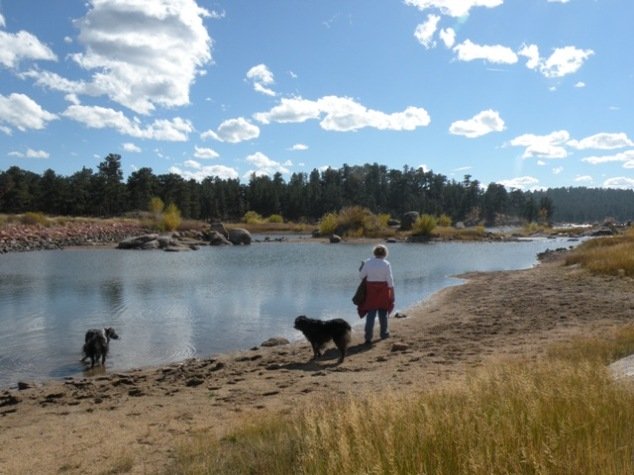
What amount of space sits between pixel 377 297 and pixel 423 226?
77.1 m

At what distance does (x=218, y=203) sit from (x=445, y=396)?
127917 millimetres

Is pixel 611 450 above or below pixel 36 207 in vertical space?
below

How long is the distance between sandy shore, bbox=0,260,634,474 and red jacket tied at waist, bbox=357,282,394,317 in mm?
958

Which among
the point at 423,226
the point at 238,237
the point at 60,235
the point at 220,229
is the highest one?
the point at 220,229

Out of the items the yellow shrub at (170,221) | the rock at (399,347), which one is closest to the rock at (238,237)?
the yellow shrub at (170,221)

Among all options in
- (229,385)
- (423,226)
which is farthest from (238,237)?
(229,385)

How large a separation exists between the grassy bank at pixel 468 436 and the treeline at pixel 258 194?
4206 cm

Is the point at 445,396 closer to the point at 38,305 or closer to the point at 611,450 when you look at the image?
the point at 611,450

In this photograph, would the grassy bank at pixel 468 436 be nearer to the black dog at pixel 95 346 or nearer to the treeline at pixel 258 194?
the black dog at pixel 95 346

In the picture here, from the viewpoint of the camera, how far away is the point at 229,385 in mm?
10414

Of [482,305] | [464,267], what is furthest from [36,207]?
[482,305]

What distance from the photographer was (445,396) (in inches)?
247

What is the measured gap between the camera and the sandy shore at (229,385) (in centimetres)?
713

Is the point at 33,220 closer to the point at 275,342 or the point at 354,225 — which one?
the point at 354,225
